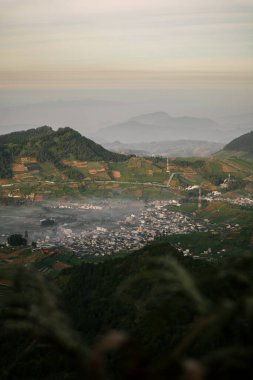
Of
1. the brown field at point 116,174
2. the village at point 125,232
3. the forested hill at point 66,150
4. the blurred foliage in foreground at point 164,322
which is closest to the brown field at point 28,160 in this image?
the forested hill at point 66,150

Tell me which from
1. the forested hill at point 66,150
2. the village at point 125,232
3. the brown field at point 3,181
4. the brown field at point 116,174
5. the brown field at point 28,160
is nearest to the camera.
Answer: the village at point 125,232

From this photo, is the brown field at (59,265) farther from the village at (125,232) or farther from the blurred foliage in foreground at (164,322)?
the blurred foliage in foreground at (164,322)

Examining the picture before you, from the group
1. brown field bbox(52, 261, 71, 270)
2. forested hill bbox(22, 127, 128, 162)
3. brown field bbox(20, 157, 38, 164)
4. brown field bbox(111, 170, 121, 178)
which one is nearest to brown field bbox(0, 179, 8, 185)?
brown field bbox(20, 157, 38, 164)

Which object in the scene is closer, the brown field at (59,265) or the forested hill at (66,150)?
the brown field at (59,265)

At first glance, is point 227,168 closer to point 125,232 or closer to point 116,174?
point 116,174

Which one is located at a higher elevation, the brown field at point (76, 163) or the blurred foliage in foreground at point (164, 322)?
the blurred foliage in foreground at point (164, 322)

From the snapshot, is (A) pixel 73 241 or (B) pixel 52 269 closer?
(B) pixel 52 269

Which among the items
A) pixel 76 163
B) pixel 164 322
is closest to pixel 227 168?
pixel 76 163

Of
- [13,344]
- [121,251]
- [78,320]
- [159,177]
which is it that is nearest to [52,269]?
[121,251]

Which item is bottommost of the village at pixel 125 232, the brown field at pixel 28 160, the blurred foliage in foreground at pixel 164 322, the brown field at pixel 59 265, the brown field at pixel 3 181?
the brown field at pixel 59 265

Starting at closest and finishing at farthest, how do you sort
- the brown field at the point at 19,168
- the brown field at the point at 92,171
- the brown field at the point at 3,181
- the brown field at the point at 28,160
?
the brown field at the point at 3,181 < the brown field at the point at 92,171 < the brown field at the point at 19,168 < the brown field at the point at 28,160

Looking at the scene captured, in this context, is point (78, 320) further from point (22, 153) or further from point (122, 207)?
point (22, 153)
